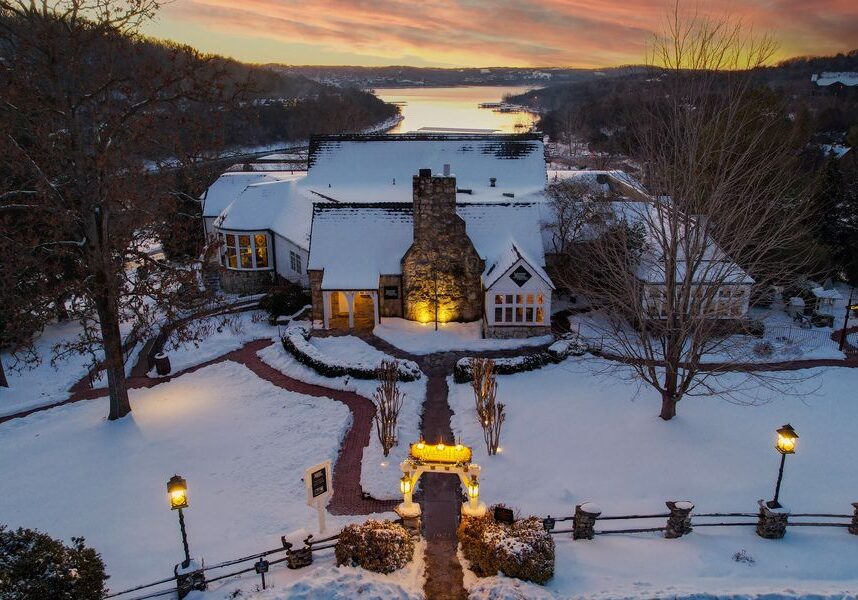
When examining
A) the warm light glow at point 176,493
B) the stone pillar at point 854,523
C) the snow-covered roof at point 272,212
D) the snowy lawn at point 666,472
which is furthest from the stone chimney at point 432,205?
the stone pillar at point 854,523

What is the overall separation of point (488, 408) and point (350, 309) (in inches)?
425

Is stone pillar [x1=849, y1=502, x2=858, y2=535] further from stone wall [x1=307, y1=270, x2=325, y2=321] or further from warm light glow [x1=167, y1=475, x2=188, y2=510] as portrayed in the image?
stone wall [x1=307, y1=270, x2=325, y2=321]

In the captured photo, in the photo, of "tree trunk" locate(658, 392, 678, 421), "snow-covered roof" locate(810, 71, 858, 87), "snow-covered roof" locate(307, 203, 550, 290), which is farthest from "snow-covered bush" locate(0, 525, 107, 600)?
"snow-covered roof" locate(810, 71, 858, 87)

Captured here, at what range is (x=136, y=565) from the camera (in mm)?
13336

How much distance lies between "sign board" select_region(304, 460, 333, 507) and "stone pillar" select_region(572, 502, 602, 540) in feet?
18.1

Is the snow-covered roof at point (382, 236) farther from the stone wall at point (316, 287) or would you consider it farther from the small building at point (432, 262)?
the stone wall at point (316, 287)

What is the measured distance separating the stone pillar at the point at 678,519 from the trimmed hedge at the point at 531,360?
30.7ft

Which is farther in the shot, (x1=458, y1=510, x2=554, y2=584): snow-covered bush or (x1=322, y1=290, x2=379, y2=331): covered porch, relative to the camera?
(x1=322, y1=290, x2=379, y2=331): covered porch

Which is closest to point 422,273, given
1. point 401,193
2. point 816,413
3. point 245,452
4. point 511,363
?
point 511,363

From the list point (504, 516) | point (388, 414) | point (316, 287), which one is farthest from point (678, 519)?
point (316, 287)

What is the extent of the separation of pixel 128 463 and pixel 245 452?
10.9 ft

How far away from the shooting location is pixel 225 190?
3897cm

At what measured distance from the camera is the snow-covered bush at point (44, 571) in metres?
9.71

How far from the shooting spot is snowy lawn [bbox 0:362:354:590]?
46.8ft
